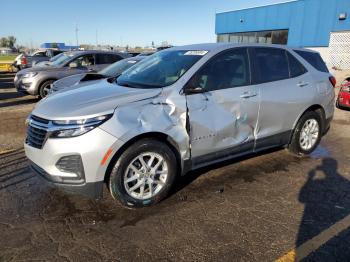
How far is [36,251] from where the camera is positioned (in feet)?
9.14

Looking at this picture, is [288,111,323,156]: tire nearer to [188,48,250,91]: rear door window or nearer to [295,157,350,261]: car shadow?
[295,157,350,261]: car shadow

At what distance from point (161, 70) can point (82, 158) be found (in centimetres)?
163

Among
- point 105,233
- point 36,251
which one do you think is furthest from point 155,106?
point 36,251

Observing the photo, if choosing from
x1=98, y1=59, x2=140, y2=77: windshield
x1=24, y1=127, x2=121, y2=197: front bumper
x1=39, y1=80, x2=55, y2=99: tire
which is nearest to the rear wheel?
x1=39, y1=80, x2=55, y2=99: tire

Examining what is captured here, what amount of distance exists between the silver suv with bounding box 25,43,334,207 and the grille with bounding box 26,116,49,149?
1 cm

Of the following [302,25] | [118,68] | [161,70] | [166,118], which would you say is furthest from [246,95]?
[302,25]

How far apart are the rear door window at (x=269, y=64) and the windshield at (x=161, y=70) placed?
842mm

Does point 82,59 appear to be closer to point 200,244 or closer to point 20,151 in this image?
point 20,151

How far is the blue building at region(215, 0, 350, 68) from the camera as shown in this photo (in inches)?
804

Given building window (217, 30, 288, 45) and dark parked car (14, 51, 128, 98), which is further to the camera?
building window (217, 30, 288, 45)

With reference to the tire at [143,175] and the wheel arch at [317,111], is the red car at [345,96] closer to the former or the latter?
the wheel arch at [317,111]

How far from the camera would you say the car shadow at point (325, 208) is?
9.14 feet

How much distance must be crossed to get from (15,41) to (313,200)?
132872 millimetres

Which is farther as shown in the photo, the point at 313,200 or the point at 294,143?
the point at 294,143
